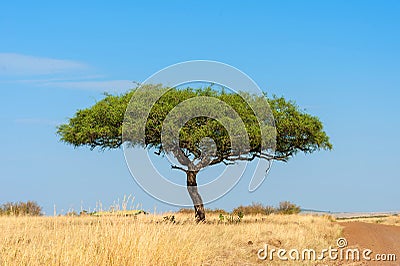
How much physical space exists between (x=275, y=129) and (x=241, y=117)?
1.73 meters

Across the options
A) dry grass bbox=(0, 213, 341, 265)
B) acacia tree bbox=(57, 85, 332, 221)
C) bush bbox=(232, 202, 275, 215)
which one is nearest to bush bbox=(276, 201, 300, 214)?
bush bbox=(232, 202, 275, 215)

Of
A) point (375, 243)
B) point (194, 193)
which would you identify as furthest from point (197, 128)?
point (375, 243)

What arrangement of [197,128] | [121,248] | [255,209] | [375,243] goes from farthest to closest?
[255,209] → [197,128] → [375,243] → [121,248]

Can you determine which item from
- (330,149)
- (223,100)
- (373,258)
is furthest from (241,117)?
(373,258)

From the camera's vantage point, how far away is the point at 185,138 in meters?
24.6

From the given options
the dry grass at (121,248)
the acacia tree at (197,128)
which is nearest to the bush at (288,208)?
the acacia tree at (197,128)

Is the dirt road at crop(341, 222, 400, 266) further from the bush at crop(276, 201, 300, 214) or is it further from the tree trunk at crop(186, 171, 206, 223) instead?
the bush at crop(276, 201, 300, 214)

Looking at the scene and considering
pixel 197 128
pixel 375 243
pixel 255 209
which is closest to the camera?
pixel 375 243

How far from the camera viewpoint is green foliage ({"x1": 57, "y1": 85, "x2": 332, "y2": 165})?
82.0 feet

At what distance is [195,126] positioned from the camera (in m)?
25.2

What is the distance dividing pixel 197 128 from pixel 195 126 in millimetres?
354

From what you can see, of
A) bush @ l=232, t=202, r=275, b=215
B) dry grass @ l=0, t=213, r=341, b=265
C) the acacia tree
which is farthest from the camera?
bush @ l=232, t=202, r=275, b=215

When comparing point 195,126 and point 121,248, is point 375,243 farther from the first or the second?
point 121,248

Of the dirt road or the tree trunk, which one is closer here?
the dirt road
